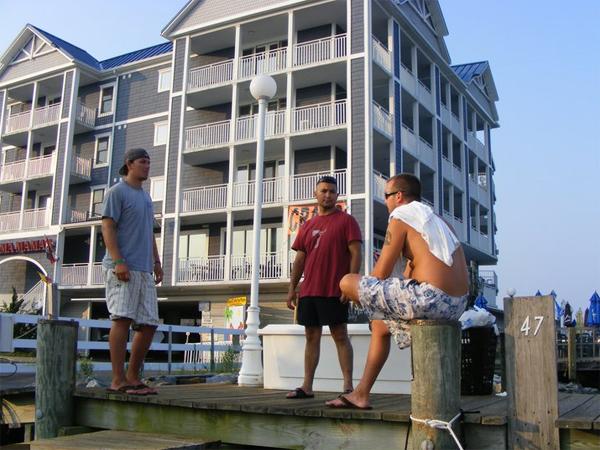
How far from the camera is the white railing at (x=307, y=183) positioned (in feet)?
70.6

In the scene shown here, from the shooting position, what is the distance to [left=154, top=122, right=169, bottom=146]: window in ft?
89.7

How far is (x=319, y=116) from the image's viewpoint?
72.3ft

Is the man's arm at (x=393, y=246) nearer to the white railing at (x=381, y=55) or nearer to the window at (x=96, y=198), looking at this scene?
the white railing at (x=381, y=55)

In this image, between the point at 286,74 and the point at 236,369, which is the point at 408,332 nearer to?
the point at 236,369

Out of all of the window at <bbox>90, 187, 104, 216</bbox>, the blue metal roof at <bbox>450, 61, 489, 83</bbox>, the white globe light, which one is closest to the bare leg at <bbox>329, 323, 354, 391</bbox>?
the white globe light

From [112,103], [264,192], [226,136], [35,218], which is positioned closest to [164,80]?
[112,103]

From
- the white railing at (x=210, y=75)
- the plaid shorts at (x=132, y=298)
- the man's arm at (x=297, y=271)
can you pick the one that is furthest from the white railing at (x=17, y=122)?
the man's arm at (x=297, y=271)

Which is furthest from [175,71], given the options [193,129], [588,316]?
[588,316]

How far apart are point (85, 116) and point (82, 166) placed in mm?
2309

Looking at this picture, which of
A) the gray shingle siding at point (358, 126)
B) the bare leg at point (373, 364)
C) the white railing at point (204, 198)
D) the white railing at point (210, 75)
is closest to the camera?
the bare leg at point (373, 364)

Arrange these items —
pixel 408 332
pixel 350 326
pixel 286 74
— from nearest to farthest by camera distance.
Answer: pixel 408 332, pixel 350 326, pixel 286 74

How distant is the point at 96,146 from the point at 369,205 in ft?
48.3

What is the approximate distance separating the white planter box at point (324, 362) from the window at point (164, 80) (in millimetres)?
23045

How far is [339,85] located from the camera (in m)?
23.3
